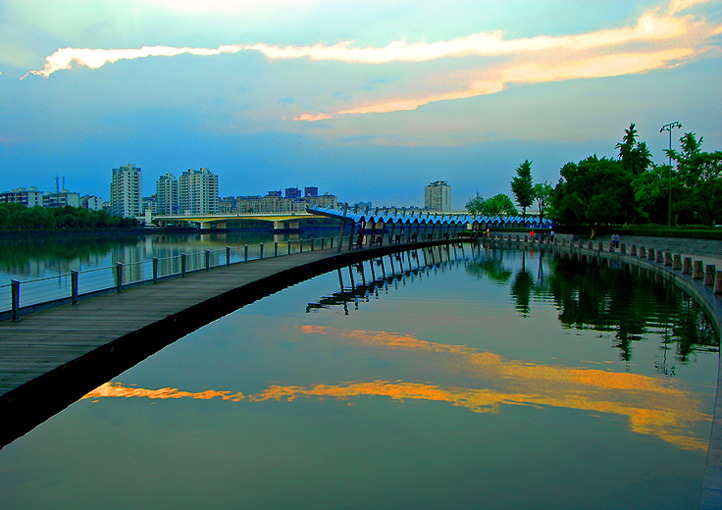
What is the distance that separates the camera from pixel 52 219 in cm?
11162

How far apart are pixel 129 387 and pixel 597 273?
25542 mm

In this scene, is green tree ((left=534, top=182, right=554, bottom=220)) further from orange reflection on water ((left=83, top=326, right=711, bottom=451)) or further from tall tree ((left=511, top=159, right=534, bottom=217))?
orange reflection on water ((left=83, top=326, right=711, bottom=451))

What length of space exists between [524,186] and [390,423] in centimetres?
11140

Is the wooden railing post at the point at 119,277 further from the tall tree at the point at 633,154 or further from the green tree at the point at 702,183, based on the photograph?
the tall tree at the point at 633,154

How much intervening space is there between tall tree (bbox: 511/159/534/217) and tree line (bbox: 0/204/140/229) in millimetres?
78991

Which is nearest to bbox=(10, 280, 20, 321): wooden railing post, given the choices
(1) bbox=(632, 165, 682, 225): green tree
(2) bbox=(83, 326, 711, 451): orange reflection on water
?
(2) bbox=(83, 326, 711, 451): orange reflection on water

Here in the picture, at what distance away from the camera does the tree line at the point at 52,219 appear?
106 metres

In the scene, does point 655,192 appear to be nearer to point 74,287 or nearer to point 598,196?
point 598,196

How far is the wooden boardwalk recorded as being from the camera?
8542 millimetres

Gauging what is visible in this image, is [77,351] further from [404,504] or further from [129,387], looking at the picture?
[404,504]

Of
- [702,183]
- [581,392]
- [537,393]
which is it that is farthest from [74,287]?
[702,183]

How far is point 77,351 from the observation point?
10.2m

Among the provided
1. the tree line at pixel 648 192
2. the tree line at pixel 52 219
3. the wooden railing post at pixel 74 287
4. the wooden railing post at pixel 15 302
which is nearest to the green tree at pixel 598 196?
the tree line at pixel 648 192

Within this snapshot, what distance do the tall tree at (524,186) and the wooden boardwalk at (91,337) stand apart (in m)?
99.7
